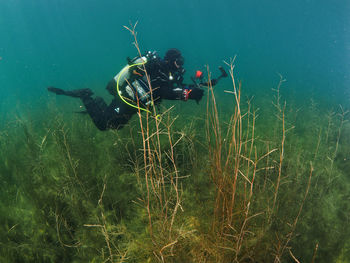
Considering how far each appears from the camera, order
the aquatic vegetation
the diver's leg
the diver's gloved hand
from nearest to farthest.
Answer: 1. the aquatic vegetation
2. the diver's gloved hand
3. the diver's leg

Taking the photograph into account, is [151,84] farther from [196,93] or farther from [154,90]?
[196,93]

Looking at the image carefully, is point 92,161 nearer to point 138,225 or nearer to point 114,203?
point 114,203

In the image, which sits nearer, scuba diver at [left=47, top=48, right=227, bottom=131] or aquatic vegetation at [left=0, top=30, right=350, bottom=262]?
aquatic vegetation at [left=0, top=30, right=350, bottom=262]

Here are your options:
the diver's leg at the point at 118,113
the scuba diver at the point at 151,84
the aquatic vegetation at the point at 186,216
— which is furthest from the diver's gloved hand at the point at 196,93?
the aquatic vegetation at the point at 186,216

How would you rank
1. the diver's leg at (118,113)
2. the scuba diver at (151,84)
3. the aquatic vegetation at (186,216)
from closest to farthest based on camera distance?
the aquatic vegetation at (186,216)
the scuba diver at (151,84)
the diver's leg at (118,113)

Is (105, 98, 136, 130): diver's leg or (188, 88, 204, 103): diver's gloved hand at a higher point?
(188, 88, 204, 103): diver's gloved hand

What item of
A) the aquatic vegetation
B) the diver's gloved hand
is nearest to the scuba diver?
the diver's gloved hand

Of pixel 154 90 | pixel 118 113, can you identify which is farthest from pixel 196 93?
pixel 118 113

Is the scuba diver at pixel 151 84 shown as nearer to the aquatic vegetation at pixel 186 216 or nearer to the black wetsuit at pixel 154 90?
the black wetsuit at pixel 154 90

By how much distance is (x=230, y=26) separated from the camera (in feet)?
440

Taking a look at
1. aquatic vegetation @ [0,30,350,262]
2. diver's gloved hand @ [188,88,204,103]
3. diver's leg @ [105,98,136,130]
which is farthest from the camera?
diver's leg @ [105,98,136,130]

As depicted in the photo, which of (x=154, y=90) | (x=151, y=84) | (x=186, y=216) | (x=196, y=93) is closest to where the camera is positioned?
(x=186, y=216)

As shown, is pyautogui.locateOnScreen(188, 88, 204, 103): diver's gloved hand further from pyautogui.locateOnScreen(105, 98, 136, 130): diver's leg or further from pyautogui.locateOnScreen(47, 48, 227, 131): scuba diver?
pyautogui.locateOnScreen(105, 98, 136, 130): diver's leg

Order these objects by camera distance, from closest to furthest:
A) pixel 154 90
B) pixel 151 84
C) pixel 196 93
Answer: pixel 151 84, pixel 196 93, pixel 154 90
